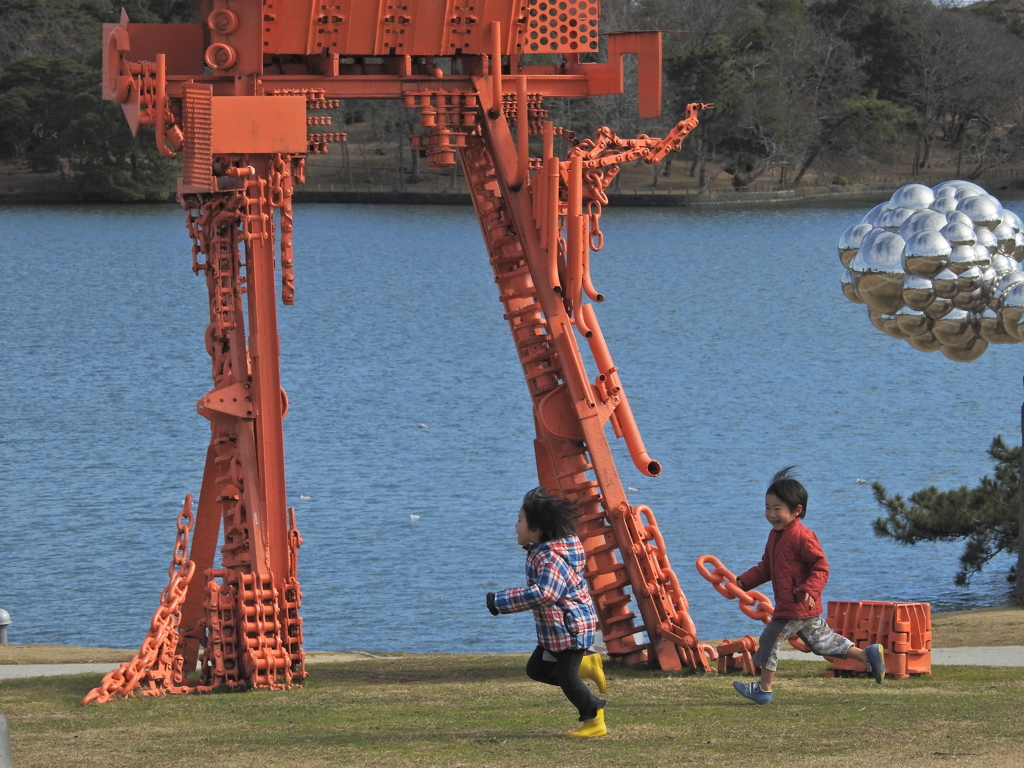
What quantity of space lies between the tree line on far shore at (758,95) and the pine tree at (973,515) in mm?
63288

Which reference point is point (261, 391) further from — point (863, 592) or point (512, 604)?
point (863, 592)

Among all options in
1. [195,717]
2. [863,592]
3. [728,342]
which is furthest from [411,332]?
[195,717]

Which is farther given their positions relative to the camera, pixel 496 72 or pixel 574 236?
pixel 496 72

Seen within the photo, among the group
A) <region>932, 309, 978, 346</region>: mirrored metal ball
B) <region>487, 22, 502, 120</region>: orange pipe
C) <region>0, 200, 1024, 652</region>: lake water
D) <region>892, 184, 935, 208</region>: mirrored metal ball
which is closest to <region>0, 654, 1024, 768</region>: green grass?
<region>932, 309, 978, 346</region>: mirrored metal ball

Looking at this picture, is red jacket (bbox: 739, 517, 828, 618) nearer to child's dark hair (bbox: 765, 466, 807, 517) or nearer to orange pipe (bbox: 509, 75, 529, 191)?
child's dark hair (bbox: 765, 466, 807, 517)

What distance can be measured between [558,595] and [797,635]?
2005 millimetres

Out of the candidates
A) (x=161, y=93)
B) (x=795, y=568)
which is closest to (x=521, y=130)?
(x=161, y=93)

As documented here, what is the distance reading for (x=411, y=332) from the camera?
157 feet

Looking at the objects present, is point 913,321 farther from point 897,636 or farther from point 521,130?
point 521,130

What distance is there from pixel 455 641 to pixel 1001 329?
754cm

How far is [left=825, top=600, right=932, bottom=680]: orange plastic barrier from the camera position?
10.6 metres

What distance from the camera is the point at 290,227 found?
1142 centimetres

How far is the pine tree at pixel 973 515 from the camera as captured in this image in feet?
61.4

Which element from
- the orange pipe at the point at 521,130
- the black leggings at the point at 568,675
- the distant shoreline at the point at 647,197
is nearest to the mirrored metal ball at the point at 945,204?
the orange pipe at the point at 521,130
